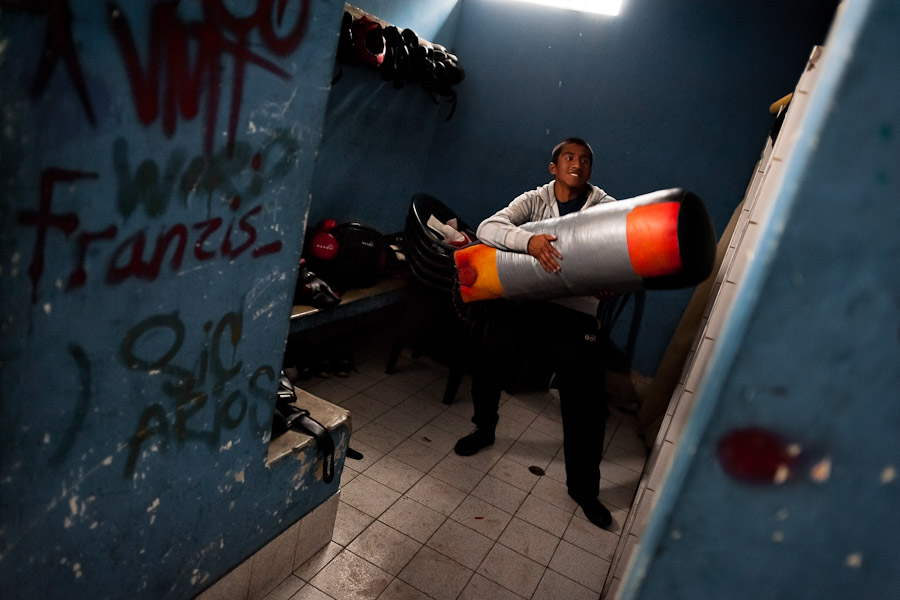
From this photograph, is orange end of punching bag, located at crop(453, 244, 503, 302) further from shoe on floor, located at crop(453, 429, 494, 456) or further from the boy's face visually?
shoe on floor, located at crop(453, 429, 494, 456)

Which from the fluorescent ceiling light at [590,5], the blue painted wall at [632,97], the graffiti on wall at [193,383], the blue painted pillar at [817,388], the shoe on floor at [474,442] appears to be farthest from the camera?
the fluorescent ceiling light at [590,5]

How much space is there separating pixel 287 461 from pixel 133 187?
4.06 ft

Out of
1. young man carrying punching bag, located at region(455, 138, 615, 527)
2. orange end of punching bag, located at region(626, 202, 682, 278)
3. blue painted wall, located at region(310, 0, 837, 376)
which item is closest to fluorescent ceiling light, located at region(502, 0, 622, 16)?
blue painted wall, located at region(310, 0, 837, 376)

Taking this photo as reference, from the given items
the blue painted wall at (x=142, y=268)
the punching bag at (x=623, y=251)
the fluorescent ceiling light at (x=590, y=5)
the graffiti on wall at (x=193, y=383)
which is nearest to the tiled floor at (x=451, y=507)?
the blue painted wall at (x=142, y=268)

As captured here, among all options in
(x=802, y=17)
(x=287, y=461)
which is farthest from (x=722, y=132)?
(x=287, y=461)

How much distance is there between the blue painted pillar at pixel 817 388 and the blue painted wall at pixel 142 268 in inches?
45.6

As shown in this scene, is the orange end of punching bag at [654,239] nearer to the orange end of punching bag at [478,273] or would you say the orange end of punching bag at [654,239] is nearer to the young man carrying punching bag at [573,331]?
the young man carrying punching bag at [573,331]

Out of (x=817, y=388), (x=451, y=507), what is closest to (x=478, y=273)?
(x=451, y=507)

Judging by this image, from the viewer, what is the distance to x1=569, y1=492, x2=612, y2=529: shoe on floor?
313 cm

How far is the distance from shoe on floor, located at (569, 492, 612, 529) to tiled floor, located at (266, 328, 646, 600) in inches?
1.7

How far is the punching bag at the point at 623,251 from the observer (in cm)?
216

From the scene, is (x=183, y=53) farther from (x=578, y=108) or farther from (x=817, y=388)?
(x=578, y=108)

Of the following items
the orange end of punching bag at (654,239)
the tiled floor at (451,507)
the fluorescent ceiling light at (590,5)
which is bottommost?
the tiled floor at (451,507)

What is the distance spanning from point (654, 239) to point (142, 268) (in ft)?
5.71
